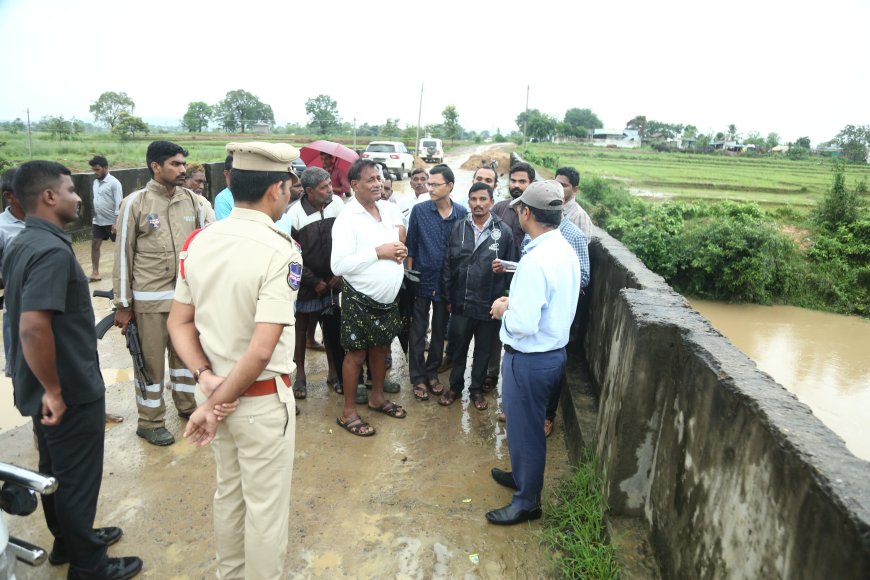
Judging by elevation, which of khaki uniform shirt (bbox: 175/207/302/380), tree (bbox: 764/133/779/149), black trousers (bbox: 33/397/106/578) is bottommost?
black trousers (bbox: 33/397/106/578)

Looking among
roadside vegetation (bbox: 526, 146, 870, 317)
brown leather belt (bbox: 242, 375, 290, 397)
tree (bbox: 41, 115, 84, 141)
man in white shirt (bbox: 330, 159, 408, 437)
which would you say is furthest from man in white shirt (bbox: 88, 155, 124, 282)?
tree (bbox: 41, 115, 84, 141)

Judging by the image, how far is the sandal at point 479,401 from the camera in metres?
4.11

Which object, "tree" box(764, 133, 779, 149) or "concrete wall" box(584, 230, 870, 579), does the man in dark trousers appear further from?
"tree" box(764, 133, 779, 149)

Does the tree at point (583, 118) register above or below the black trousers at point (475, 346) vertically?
above

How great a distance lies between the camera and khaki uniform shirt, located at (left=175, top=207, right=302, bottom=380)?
1860mm

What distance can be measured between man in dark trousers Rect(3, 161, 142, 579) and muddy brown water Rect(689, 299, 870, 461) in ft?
19.6

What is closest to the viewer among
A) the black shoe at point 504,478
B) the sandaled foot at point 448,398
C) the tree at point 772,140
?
the black shoe at point 504,478

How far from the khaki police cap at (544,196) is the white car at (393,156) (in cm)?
1870

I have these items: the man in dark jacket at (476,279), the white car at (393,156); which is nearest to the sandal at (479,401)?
the man in dark jacket at (476,279)

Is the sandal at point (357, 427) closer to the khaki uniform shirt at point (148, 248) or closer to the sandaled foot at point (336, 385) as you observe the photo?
the sandaled foot at point (336, 385)

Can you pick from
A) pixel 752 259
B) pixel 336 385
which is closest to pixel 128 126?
pixel 752 259

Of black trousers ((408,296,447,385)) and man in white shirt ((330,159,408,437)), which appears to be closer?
man in white shirt ((330,159,408,437))

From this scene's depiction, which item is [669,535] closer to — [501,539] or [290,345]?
[501,539]

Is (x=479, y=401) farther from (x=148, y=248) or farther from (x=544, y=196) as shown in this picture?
(x=148, y=248)
